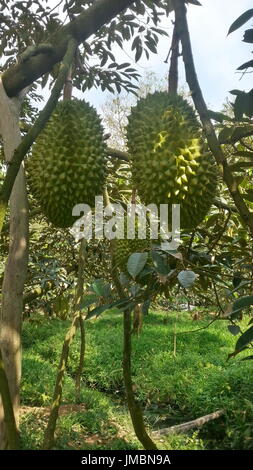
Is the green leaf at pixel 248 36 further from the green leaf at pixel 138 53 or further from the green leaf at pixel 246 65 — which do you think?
the green leaf at pixel 138 53

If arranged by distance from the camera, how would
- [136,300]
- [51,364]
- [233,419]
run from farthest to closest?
[51,364]
[233,419]
[136,300]

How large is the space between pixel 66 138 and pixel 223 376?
3752mm

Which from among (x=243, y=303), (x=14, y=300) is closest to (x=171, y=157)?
(x=243, y=303)

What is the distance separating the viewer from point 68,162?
2.98 feet

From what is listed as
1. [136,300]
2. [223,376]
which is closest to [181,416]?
[223,376]

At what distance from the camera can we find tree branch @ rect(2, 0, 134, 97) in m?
0.85

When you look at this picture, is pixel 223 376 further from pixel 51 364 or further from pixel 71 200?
pixel 71 200

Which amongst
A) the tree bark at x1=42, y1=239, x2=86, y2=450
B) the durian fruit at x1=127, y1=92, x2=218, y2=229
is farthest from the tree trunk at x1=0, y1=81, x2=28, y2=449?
the durian fruit at x1=127, y1=92, x2=218, y2=229

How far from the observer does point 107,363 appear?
512 cm

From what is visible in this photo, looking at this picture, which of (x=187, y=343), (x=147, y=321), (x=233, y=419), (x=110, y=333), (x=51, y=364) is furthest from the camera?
(x=147, y=321)

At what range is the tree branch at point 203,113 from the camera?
59 centimetres

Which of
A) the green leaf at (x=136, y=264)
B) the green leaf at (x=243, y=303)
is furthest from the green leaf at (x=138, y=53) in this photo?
the green leaf at (x=243, y=303)

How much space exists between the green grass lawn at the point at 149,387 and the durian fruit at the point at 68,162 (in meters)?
2.29

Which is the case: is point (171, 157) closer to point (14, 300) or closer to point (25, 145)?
point (25, 145)
